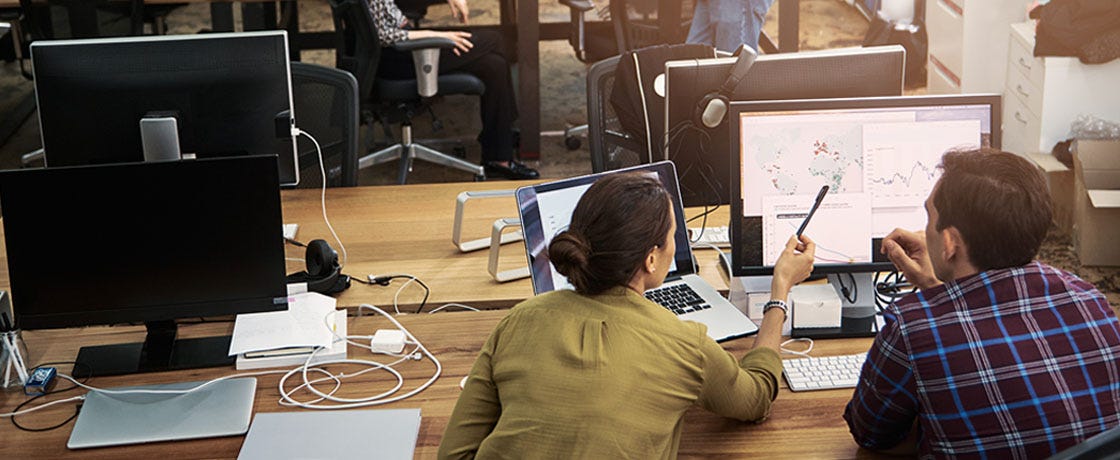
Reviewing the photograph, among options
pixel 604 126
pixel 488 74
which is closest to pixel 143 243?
pixel 604 126

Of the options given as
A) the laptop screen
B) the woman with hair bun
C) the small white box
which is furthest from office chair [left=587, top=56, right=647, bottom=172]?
the woman with hair bun

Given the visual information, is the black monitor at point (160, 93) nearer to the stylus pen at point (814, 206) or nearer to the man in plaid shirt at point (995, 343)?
the stylus pen at point (814, 206)

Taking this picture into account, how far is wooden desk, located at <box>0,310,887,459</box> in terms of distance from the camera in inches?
73.9

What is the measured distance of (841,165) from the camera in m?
2.20

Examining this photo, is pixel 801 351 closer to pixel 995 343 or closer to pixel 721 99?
pixel 995 343

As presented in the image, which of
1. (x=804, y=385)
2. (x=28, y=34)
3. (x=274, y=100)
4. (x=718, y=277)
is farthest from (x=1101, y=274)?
(x=28, y=34)

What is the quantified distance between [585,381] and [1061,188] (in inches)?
129

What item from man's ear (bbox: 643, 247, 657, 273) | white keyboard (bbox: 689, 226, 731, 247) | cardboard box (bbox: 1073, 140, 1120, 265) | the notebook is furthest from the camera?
cardboard box (bbox: 1073, 140, 1120, 265)

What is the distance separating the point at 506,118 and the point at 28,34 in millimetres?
2147

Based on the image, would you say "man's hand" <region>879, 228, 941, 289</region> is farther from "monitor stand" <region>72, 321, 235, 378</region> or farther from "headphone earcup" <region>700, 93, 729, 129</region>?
"monitor stand" <region>72, 321, 235, 378</region>

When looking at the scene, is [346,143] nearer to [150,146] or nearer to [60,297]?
[150,146]

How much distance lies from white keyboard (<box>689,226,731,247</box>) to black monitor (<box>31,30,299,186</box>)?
36.9 inches

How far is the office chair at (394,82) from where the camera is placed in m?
4.31

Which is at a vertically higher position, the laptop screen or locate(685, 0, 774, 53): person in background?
locate(685, 0, 774, 53): person in background
